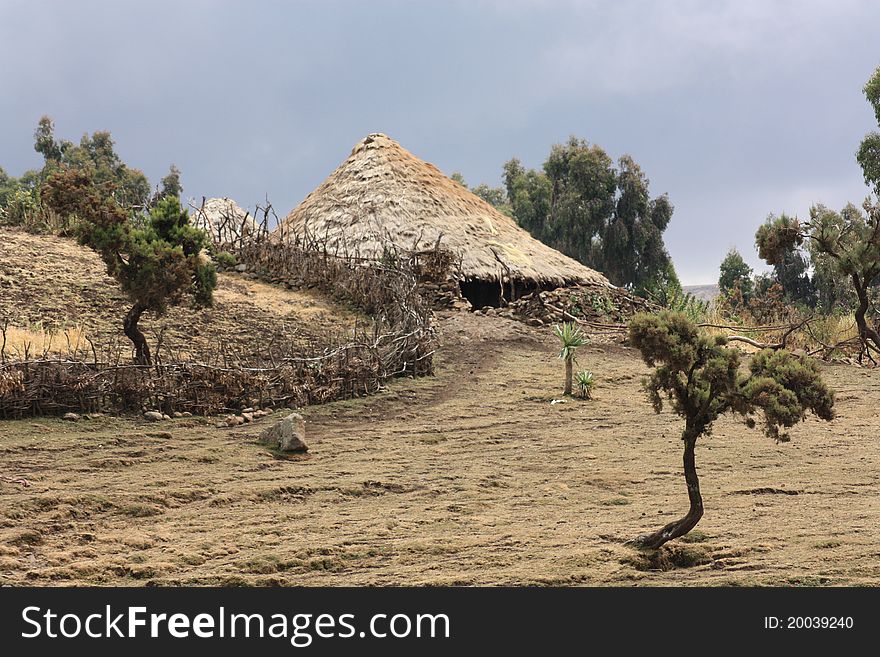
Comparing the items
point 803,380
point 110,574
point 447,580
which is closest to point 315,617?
point 447,580

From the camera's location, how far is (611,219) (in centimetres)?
3328

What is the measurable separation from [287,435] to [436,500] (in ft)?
6.94

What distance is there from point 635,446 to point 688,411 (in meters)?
3.98

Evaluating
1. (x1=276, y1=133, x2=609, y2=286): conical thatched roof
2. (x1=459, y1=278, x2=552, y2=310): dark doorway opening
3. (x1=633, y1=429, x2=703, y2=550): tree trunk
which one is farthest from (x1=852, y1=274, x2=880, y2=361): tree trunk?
(x1=459, y1=278, x2=552, y2=310): dark doorway opening

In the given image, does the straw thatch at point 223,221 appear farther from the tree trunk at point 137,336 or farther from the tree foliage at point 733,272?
the tree foliage at point 733,272

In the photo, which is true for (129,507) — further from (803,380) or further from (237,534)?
(803,380)

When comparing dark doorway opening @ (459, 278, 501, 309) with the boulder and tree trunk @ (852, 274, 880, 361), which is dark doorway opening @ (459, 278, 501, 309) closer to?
the boulder

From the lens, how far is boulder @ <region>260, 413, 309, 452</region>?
8922mm

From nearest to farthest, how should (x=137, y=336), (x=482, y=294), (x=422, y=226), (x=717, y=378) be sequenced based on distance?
(x=717, y=378) < (x=137, y=336) < (x=422, y=226) < (x=482, y=294)

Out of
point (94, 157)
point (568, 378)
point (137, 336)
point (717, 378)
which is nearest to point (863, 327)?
point (717, 378)

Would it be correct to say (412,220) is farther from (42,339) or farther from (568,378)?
(42,339)

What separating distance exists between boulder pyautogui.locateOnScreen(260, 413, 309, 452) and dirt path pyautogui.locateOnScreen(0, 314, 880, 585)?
214 mm

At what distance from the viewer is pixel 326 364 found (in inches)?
432

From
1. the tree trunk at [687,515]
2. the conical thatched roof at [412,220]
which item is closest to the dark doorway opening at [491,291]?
the conical thatched roof at [412,220]
